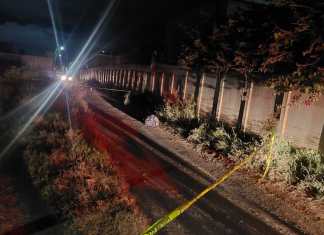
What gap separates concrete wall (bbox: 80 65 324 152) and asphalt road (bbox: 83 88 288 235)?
363 centimetres


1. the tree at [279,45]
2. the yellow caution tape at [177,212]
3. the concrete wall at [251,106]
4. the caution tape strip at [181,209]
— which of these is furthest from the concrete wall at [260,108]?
the yellow caution tape at [177,212]

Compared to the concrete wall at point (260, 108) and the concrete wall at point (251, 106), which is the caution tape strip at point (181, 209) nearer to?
the concrete wall at point (251, 106)

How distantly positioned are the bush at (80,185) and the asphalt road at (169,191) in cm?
64

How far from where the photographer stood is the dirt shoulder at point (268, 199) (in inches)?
257

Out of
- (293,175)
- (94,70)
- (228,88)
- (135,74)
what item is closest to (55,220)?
(293,175)

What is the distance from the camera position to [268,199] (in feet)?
24.9

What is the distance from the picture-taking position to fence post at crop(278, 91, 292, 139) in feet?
35.8

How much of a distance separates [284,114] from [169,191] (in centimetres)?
529

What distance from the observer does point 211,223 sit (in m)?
6.30

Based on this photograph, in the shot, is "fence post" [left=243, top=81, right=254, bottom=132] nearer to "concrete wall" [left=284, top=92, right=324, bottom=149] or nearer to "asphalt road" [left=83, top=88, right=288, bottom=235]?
"concrete wall" [left=284, top=92, right=324, bottom=149]

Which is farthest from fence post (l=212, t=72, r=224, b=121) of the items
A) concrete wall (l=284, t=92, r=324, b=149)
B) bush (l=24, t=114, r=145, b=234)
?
bush (l=24, t=114, r=145, b=234)

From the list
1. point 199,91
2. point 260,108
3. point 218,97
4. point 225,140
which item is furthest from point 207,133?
point 199,91

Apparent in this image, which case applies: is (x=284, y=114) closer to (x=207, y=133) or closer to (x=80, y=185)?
(x=207, y=133)

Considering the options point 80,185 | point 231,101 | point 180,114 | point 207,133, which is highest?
point 231,101
